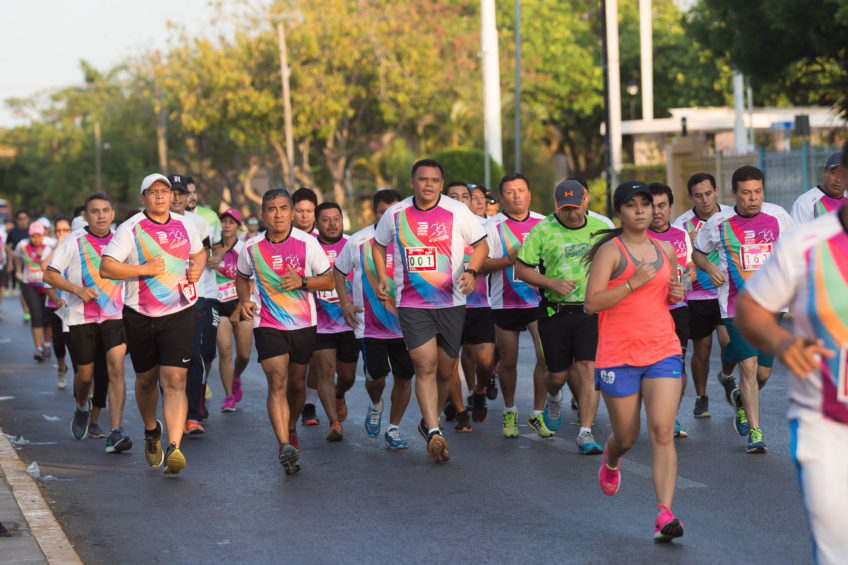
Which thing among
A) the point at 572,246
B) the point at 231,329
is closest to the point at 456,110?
the point at 231,329

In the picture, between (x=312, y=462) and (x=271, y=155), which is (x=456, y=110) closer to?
(x=271, y=155)

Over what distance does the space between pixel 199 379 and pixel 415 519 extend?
4218mm

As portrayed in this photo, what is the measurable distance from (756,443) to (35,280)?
1284 centimetres

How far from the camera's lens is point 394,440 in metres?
10.1

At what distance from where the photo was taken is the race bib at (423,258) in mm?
9398

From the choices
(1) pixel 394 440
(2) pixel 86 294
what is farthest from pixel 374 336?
(2) pixel 86 294

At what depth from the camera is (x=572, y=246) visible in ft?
30.9

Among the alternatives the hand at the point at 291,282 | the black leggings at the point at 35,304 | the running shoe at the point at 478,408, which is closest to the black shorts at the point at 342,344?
the running shoe at the point at 478,408

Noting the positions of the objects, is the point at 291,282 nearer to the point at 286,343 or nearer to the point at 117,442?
the point at 286,343

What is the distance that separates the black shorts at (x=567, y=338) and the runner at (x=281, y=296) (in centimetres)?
165

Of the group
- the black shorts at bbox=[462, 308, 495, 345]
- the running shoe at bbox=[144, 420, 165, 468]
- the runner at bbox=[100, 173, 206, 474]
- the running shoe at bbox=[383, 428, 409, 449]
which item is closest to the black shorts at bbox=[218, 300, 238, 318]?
the black shorts at bbox=[462, 308, 495, 345]

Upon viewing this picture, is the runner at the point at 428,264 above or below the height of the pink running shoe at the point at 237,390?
above

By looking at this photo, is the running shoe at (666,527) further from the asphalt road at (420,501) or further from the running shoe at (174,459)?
the running shoe at (174,459)

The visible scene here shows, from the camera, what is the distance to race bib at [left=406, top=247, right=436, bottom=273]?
370 inches
